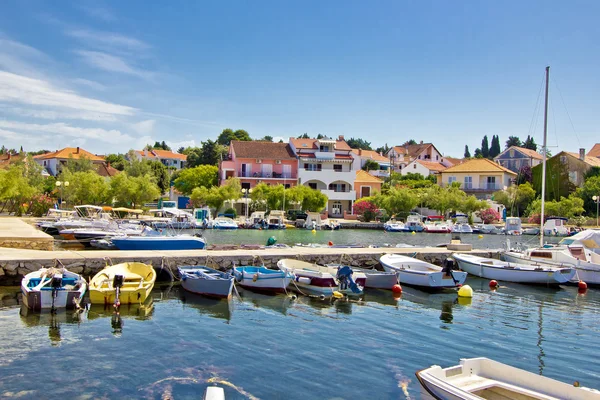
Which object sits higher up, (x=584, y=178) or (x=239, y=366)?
(x=584, y=178)

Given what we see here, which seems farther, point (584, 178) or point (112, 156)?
point (112, 156)

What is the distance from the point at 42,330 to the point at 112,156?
4276 inches

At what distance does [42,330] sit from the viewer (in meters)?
16.1

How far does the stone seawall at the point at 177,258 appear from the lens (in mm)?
22234

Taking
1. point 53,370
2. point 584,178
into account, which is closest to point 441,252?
point 53,370

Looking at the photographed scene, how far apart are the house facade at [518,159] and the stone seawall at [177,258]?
75118 mm

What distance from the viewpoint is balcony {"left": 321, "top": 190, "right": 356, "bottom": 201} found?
7719cm

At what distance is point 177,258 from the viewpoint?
25.3 meters

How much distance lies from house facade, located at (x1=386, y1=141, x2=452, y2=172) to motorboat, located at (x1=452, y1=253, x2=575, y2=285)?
8551cm

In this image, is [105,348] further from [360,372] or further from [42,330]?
[360,372]

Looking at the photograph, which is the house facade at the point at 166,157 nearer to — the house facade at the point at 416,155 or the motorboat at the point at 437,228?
the house facade at the point at 416,155

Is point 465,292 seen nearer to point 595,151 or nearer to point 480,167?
point 480,167

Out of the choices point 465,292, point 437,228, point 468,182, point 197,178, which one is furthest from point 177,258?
point 468,182

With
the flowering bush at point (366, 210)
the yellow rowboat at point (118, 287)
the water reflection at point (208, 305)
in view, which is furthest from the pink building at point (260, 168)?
the yellow rowboat at point (118, 287)
